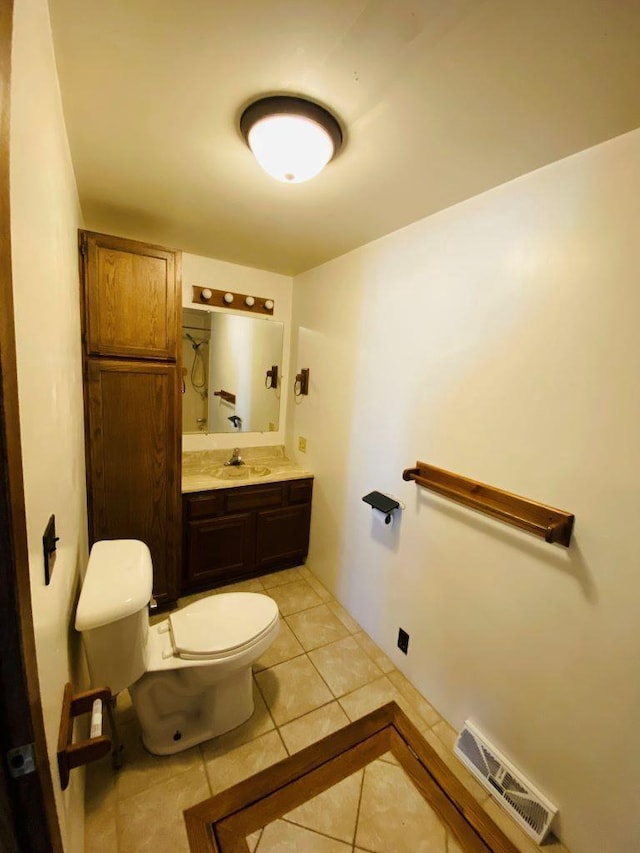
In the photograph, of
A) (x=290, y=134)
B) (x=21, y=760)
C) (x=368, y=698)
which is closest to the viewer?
(x=21, y=760)

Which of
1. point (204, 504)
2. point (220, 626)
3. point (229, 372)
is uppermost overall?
point (229, 372)

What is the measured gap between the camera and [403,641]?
69.8 inches

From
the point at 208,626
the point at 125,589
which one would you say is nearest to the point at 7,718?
the point at 125,589

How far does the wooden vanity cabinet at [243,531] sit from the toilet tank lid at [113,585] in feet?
2.41

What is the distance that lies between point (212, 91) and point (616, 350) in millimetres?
1392

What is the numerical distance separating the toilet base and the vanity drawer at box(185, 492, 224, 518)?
935 mm

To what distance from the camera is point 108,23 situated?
0.79 meters

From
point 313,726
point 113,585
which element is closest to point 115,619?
point 113,585

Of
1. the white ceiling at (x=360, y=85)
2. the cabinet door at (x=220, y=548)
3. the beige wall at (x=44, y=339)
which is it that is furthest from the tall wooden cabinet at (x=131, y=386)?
the beige wall at (x=44, y=339)

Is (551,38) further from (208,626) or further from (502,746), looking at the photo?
(502,746)

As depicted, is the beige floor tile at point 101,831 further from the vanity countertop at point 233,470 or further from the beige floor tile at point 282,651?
the vanity countertop at point 233,470

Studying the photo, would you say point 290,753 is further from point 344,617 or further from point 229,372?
→ point 229,372

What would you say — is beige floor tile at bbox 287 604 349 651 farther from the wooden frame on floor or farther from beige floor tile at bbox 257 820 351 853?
beige floor tile at bbox 257 820 351 853

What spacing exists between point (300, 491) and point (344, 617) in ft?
2.86
